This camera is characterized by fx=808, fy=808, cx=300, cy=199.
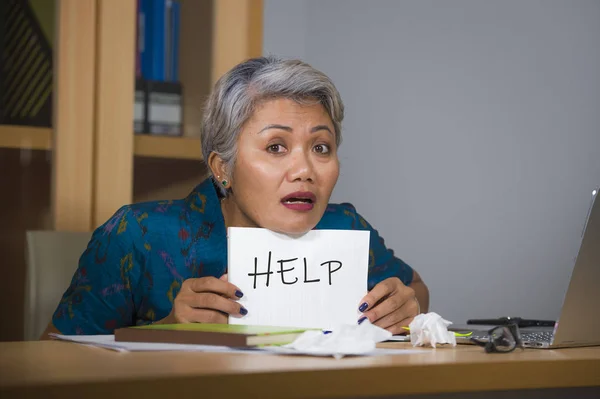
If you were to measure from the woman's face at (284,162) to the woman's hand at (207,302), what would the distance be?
8.4 inches

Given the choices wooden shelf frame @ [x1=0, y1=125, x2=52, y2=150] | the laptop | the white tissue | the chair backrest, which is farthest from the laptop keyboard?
wooden shelf frame @ [x1=0, y1=125, x2=52, y2=150]

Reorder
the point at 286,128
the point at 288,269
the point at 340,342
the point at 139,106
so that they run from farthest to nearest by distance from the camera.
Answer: the point at 139,106
the point at 286,128
the point at 288,269
the point at 340,342

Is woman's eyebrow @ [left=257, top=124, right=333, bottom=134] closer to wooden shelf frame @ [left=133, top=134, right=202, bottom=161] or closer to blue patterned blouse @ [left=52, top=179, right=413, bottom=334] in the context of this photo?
blue patterned blouse @ [left=52, top=179, right=413, bottom=334]

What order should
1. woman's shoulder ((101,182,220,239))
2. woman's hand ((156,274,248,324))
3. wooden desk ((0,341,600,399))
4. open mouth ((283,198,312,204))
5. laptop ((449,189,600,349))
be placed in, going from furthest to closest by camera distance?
woman's shoulder ((101,182,220,239))
open mouth ((283,198,312,204))
woman's hand ((156,274,248,324))
laptop ((449,189,600,349))
wooden desk ((0,341,600,399))

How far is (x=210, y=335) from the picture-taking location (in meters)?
0.92

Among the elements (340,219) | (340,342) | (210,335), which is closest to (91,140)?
(340,219)

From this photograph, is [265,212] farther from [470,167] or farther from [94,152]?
[470,167]

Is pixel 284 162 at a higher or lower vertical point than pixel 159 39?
lower

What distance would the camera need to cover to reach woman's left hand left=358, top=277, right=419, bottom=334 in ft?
4.15

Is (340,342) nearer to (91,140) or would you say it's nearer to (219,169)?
(219,169)

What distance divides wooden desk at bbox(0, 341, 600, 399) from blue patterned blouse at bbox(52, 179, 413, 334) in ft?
1.47

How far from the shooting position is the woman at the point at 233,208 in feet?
4.56

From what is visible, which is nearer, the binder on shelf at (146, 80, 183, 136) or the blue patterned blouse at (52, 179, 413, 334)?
the blue patterned blouse at (52, 179, 413, 334)

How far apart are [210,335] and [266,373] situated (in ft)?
0.78
